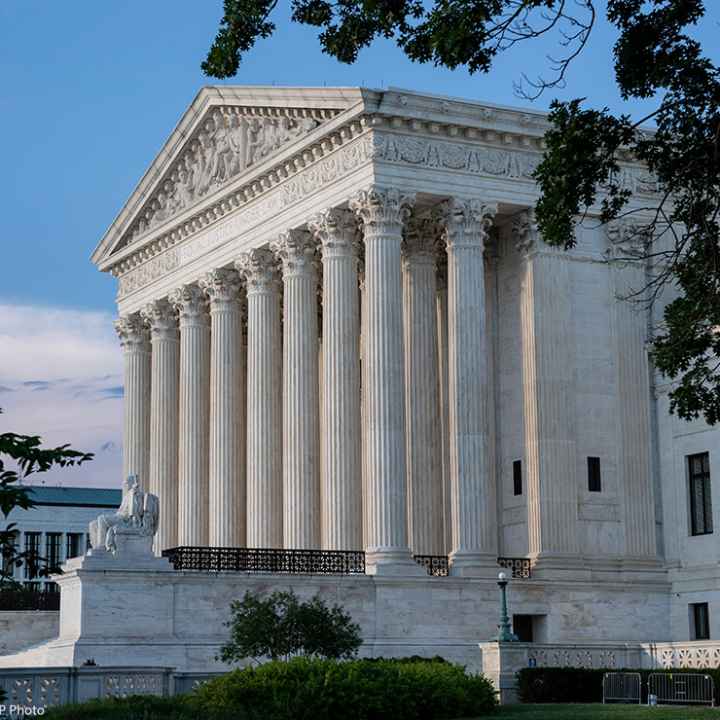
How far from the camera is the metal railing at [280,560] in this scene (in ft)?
170

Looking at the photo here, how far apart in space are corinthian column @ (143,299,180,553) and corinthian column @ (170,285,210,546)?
150cm

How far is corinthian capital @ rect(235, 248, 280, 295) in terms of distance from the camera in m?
61.8

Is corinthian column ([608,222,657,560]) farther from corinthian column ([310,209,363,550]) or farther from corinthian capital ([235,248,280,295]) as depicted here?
corinthian capital ([235,248,280,295])

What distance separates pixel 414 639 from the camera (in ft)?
169

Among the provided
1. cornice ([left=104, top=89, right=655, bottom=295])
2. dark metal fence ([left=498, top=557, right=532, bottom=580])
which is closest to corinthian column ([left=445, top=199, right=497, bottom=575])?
dark metal fence ([left=498, top=557, right=532, bottom=580])

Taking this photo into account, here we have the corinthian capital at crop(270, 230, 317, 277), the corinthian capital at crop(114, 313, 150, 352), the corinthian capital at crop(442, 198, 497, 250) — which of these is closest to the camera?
the corinthian capital at crop(442, 198, 497, 250)

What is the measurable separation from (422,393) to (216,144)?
15611 mm

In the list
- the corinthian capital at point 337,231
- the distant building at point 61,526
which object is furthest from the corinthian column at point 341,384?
the distant building at point 61,526

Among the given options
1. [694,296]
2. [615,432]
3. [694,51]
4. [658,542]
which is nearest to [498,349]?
[615,432]

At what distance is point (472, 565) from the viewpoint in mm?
53281

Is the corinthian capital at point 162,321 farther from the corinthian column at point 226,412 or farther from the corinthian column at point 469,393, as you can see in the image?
the corinthian column at point 469,393

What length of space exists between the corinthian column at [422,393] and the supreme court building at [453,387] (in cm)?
8

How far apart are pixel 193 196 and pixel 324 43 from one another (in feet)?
146

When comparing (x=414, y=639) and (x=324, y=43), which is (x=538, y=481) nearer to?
(x=414, y=639)
